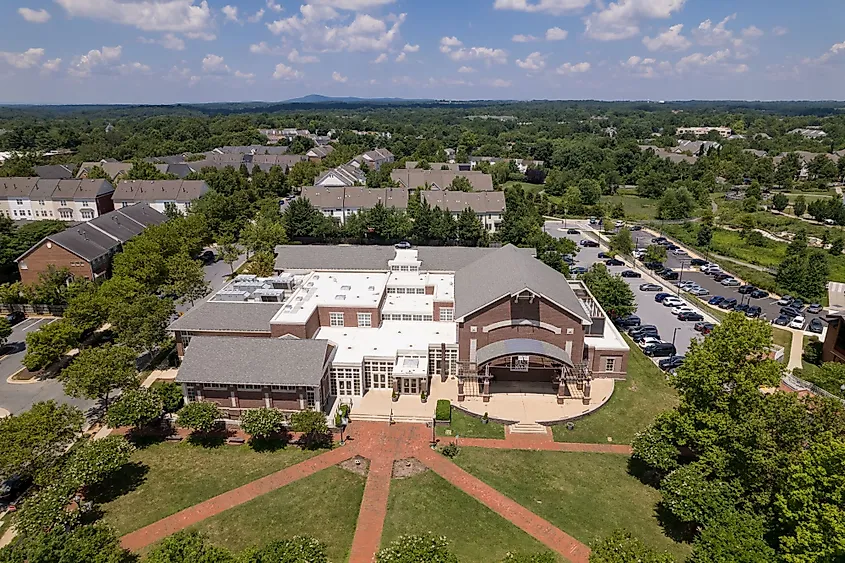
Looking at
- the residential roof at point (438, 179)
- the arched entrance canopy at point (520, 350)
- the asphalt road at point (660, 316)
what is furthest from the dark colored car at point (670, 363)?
the residential roof at point (438, 179)

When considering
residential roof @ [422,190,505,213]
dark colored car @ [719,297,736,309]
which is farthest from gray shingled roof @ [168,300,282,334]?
residential roof @ [422,190,505,213]

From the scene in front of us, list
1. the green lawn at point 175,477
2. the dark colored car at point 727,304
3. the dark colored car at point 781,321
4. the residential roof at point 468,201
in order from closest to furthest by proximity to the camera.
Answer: the green lawn at point 175,477 < the dark colored car at point 781,321 < the dark colored car at point 727,304 < the residential roof at point 468,201

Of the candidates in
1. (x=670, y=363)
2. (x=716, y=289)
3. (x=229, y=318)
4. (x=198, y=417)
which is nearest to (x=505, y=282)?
(x=670, y=363)

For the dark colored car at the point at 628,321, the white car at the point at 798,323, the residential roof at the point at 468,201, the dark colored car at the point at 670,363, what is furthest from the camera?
A: the residential roof at the point at 468,201

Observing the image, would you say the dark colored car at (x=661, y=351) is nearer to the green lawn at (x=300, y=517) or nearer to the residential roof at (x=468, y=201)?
the green lawn at (x=300, y=517)

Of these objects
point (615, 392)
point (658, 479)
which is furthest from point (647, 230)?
point (658, 479)

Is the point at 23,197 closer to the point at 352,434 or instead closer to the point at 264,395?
the point at 264,395

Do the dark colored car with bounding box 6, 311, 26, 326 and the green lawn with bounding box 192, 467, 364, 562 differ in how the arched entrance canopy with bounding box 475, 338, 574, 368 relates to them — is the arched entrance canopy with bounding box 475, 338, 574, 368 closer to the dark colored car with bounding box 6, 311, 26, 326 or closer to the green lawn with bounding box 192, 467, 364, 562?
the green lawn with bounding box 192, 467, 364, 562
